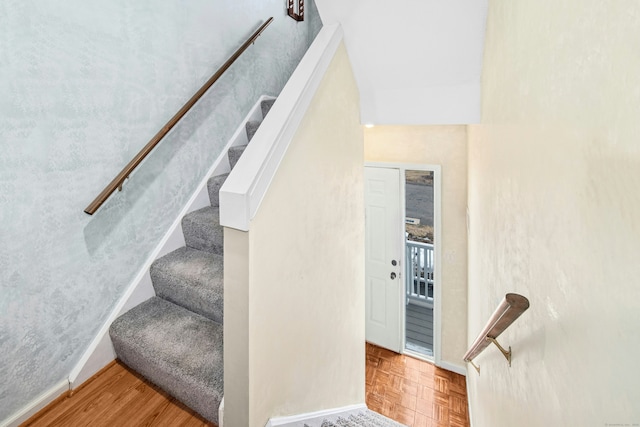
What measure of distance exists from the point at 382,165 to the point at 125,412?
306cm

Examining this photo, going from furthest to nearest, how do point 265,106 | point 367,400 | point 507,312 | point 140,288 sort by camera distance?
point 367,400, point 265,106, point 140,288, point 507,312

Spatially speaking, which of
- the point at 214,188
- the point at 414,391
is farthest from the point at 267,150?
the point at 414,391

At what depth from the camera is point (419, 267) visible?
4430 millimetres

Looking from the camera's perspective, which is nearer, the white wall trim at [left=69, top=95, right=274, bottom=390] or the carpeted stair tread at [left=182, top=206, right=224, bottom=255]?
the white wall trim at [left=69, top=95, right=274, bottom=390]

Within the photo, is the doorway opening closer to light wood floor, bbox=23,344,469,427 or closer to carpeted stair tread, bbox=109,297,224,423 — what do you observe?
light wood floor, bbox=23,344,469,427

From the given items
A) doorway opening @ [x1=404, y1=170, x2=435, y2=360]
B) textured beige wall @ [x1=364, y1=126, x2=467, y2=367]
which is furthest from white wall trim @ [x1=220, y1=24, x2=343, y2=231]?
doorway opening @ [x1=404, y1=170, x2=435, y2=360]

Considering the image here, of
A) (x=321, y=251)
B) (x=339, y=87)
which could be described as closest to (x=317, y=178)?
(x=321, y=251)

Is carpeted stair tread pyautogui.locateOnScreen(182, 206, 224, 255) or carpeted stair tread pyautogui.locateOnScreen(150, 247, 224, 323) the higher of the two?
carpeted stair tread pyautogui.locateOnScreen(182, 206, 224, 255)

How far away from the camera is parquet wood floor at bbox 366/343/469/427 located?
2945 mm

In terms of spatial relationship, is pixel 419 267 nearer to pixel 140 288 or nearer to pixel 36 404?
pixel 140 288

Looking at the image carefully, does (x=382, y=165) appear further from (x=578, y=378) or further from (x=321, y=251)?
(x=578, y=378)

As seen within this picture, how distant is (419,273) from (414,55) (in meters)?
3.18

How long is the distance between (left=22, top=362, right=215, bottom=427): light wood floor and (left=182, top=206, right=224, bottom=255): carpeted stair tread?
741 millimetres

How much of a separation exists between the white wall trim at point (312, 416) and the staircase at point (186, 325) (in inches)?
9.8
